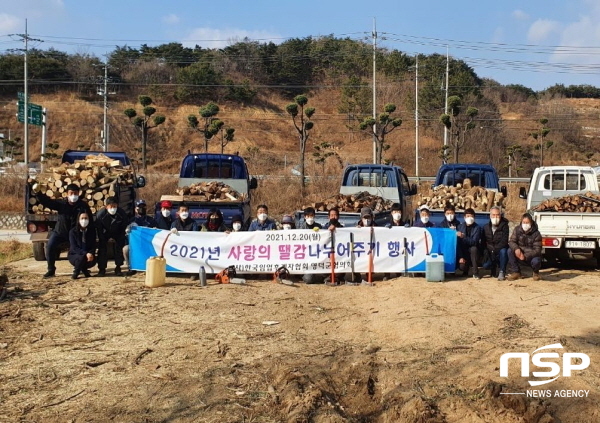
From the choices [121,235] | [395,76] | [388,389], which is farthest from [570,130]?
[388,389]

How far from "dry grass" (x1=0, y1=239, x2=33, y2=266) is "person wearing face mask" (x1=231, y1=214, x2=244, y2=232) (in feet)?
17.8

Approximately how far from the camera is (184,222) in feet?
42.2

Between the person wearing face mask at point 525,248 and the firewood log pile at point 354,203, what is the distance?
10.0 feet

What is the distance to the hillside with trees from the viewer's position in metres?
61.5

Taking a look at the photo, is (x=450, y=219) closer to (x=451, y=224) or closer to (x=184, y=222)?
(x=451, y=224)

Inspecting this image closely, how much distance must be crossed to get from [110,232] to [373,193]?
6.78 meters

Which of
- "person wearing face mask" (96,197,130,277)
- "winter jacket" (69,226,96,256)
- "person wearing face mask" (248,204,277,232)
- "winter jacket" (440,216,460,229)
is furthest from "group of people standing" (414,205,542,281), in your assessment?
"winter jacket" (69,226,96,256)

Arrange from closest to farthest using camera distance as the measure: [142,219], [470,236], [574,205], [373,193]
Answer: [470,236] < [142,219] < [574,205] < [373,193]

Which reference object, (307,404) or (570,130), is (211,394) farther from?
(570,130)

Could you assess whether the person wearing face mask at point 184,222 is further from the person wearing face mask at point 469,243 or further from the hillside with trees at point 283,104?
the hillside with trees at point 283,104

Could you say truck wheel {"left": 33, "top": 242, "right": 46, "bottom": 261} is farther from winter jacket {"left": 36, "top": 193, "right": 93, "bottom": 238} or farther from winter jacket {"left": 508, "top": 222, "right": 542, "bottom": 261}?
winter jacket {"left": 508, "top": 222, "right": 542, "bottom": 261}

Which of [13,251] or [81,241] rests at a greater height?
[81,241]

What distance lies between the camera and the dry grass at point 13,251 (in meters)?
15.5

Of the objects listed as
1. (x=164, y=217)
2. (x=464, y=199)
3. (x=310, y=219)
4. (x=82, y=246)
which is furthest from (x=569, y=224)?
(x=82, y=246)
